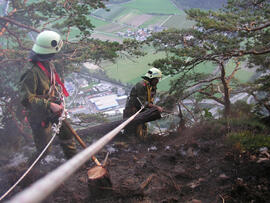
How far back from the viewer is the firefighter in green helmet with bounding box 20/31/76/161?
4691mm

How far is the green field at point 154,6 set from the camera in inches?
1365

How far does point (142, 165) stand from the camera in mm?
5129

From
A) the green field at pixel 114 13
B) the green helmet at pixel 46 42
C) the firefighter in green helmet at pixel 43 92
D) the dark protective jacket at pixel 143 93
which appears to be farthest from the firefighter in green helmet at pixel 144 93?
the green field at pixel 114 13

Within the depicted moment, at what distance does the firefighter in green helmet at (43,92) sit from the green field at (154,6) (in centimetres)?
3139

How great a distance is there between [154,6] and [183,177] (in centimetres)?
3565

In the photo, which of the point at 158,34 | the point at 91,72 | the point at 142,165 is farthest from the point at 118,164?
the point at 91,72

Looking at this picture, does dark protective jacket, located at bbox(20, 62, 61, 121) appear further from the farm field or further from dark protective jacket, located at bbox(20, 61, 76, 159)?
the farm field

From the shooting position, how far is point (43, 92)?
4957 millimetres

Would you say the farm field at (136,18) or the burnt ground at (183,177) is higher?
the farm field at (136,18)

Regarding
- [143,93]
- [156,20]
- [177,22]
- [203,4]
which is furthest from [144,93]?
[156,20]

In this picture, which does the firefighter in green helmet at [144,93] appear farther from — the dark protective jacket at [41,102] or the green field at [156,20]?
the green field at [156,20]

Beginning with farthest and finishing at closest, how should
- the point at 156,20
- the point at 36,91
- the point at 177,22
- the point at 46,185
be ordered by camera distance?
the point at 156,20, the point at 177,22, the point at 36,91, the point at 46,185

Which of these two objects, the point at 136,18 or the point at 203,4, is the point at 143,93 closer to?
the point at 203,4

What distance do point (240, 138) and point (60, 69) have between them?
10301 millimetres
